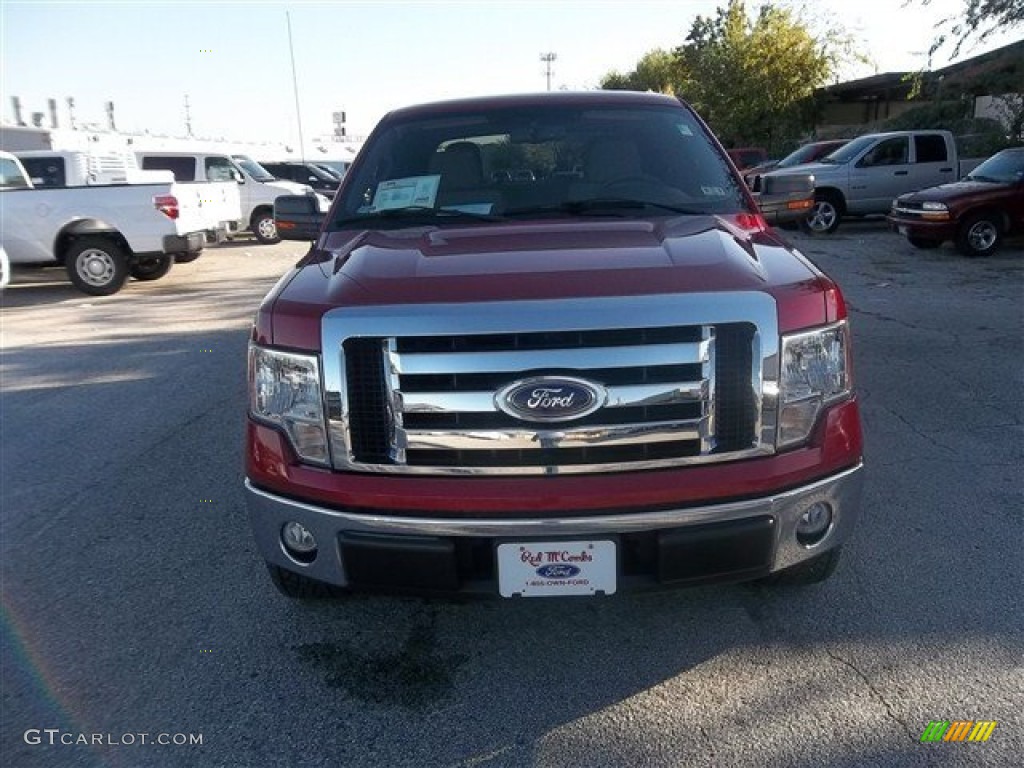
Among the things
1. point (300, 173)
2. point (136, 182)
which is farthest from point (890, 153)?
point (136, 182)

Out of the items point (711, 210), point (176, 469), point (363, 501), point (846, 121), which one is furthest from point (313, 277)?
point (846, 121)

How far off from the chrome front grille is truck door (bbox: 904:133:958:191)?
1532 cm

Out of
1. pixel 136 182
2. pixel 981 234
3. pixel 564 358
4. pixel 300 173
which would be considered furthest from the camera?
pixel 300 173

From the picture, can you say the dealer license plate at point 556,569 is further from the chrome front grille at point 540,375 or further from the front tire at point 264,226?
the front tire at point 264,226

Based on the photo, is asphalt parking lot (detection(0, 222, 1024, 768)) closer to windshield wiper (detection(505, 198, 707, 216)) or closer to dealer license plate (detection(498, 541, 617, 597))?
dealer license plate (detection(498, 541, 617, 597))

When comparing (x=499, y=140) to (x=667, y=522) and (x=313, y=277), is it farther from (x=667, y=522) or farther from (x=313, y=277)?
(x=667, y=522)

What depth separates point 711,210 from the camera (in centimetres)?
338

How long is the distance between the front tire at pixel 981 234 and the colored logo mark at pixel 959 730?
11.7m

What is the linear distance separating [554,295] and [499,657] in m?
1.33

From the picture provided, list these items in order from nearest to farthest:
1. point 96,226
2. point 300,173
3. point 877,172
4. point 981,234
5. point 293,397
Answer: point 293,397 → point 96,226 → point 981,234 → point 877,172 → point 300,173

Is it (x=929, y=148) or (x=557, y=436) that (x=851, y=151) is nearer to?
(x=929, y=148)

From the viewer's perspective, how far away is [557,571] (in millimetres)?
2426

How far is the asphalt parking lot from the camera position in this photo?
2.46m

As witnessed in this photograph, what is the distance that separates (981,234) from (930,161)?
378 cm
